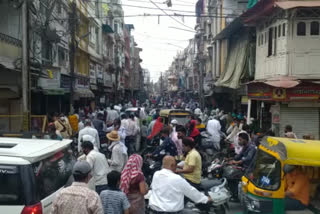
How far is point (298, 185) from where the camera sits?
Answer: 5703 millimetres

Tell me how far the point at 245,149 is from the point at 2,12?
1255cm

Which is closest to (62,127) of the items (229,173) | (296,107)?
(229,173)

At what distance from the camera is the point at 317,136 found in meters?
15.5

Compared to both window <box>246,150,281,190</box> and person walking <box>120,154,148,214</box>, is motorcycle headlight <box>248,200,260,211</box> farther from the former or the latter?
person walking <box>120,154,148,214</box>

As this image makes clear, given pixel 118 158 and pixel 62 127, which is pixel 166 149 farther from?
pixel 62 127

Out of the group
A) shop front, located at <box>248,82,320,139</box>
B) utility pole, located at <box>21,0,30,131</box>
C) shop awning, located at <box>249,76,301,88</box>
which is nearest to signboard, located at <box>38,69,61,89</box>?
utility pole, located at <box>21,0,30,131</box>

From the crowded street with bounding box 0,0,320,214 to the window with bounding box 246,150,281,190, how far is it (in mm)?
20

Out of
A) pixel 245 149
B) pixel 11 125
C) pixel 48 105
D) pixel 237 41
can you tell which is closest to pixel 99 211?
pixel 245 149

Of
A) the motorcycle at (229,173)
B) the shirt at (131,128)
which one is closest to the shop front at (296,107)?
the shirt at (131,128)

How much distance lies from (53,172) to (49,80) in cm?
1341

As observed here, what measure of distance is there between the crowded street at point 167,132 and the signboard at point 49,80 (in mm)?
65

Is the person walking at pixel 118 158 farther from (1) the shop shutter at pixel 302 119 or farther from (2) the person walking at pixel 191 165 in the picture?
(1) the shop shutter at pixel 302 119

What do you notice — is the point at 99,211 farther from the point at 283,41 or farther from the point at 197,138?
the point at 283,41

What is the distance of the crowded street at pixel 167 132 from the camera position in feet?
15.0
